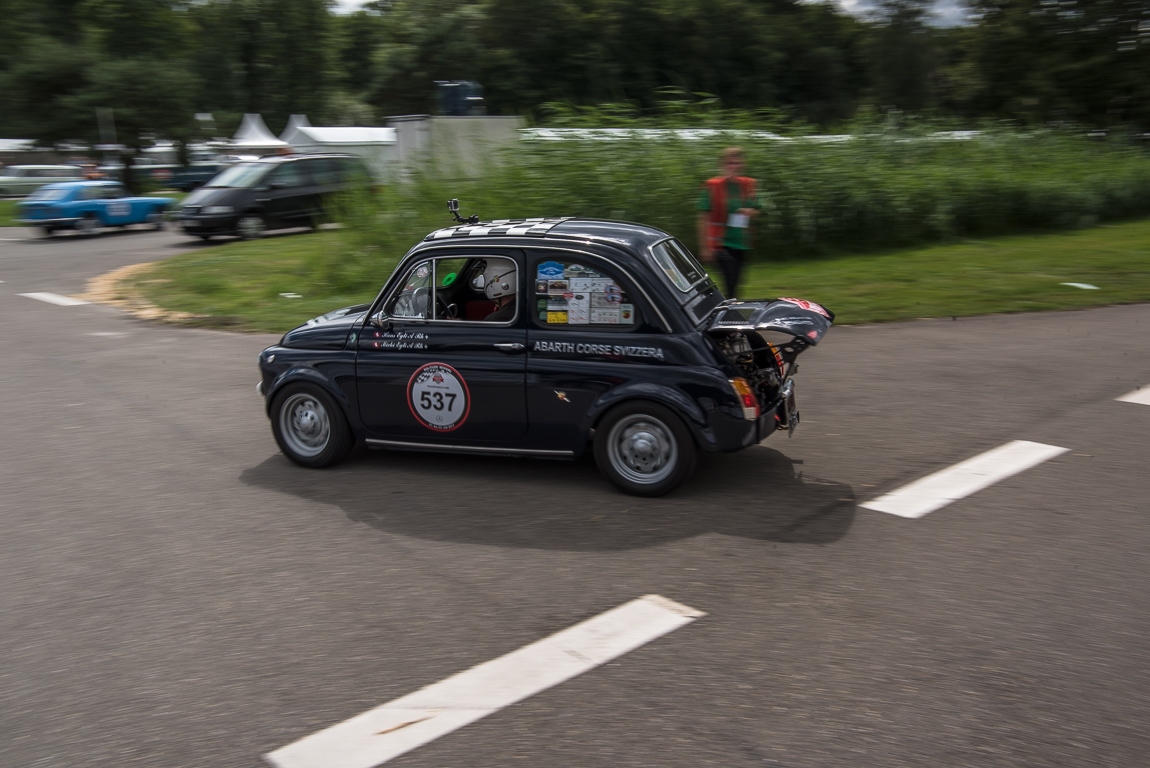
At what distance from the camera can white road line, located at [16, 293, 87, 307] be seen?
1531 cm

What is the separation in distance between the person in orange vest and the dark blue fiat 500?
3.41 metres

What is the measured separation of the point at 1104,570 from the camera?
486 cm

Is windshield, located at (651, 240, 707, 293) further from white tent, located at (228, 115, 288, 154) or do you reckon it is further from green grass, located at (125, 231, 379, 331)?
white tent, located at (228, 115, 288, 154)

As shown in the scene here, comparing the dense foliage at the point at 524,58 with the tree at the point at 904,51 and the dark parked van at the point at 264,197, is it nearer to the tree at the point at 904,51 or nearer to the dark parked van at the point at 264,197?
the tree at the point at 904,51

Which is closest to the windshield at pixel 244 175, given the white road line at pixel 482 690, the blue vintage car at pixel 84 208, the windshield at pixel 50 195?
the blue vintage car at pixel 84 208

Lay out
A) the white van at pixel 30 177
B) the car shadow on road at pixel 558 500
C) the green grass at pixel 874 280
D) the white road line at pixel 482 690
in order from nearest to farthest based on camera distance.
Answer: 1. the white road line at pixel 482 690
2. the car shadow on road at pixel 558 500
3. the green grass at pixel 874 280
4. the white van at pixel 30 177

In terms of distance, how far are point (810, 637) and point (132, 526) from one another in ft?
13.5

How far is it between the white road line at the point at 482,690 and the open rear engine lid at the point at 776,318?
1.99 m

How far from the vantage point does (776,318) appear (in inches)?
240

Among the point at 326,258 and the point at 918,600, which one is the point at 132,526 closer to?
the point at 918,600

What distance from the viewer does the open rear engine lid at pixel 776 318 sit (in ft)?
19.4

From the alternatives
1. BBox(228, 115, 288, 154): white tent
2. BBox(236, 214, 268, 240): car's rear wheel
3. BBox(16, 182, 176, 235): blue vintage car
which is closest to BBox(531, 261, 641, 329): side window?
BBox(236, 214, 268, 240): car's rear wheel

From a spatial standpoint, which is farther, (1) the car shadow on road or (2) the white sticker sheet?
(2) the white sticker sheet

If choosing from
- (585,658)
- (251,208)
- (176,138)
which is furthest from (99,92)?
(585,658)
